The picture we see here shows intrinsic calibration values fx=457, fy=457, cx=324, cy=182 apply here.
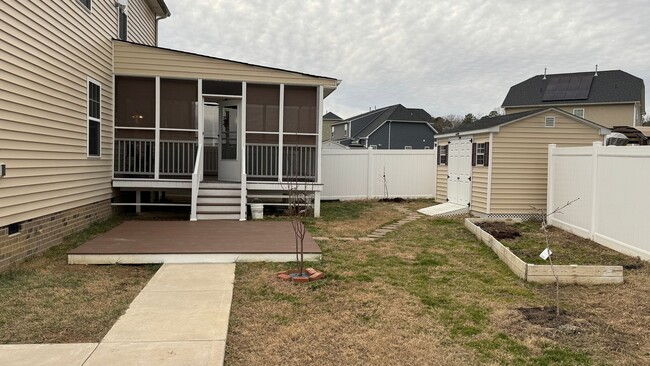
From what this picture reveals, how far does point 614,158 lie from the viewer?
24.9 feet

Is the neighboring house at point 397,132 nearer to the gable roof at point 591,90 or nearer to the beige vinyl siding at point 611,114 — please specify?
the gable roof at point 591,90

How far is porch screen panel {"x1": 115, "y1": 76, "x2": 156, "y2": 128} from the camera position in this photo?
414 inches

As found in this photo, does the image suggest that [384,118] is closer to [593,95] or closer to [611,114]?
[593,95]

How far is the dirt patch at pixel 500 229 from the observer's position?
8.67 metres

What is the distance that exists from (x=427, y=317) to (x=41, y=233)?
19.1ft

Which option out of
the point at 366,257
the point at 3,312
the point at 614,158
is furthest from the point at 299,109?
the point at 3,312

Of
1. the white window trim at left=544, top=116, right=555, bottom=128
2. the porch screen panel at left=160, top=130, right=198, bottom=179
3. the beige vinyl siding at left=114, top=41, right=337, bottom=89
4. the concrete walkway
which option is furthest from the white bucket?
the white window trim at left=544, top=116, right=555, bottom=128

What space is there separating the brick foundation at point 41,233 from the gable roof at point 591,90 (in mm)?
32381

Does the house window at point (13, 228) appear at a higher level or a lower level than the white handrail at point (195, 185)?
lower

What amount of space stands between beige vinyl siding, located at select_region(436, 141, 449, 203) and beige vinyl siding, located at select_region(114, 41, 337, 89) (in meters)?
6.02

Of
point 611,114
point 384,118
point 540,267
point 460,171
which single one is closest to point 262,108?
→ point 460,171

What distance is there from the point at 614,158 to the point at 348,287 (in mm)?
5279

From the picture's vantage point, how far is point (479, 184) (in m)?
12.1

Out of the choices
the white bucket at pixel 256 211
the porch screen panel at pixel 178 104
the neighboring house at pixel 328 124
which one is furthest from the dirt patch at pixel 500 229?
the neighboring house at pixel 328 124
